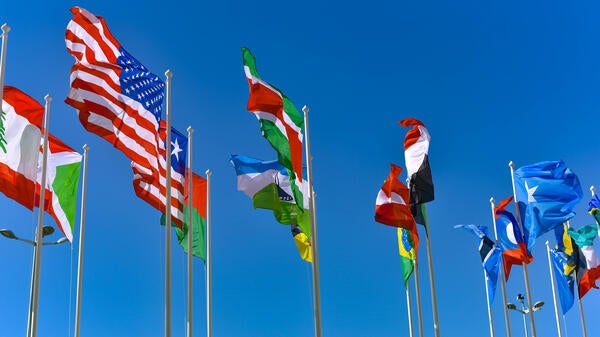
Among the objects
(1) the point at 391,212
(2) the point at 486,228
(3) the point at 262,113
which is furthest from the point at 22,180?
(2) the point at 486,228

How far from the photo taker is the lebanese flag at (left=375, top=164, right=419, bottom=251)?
22.9 meters

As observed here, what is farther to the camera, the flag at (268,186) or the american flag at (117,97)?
the flag at (268,186)

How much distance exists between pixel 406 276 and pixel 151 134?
1085cm

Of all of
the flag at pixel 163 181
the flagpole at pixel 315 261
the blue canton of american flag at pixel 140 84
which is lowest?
the flagpole at pixel 315 261

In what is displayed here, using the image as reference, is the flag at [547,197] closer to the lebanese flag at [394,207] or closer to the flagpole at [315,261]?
the lebanese flag at [394,207]

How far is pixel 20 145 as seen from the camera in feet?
61.3

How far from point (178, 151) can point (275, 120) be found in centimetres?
334

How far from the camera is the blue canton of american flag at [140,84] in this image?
18.1m

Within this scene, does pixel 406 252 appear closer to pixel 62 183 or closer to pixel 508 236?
pixel 508 236

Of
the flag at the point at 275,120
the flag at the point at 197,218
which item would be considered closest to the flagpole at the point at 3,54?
the flag at the point at 275,120

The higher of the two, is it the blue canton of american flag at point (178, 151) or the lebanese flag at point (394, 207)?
the blue canton of american flag at point (178, 151)

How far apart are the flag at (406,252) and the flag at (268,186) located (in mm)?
3360

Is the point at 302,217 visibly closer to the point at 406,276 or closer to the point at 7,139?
the point at 406,276

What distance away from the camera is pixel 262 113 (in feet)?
65.8
